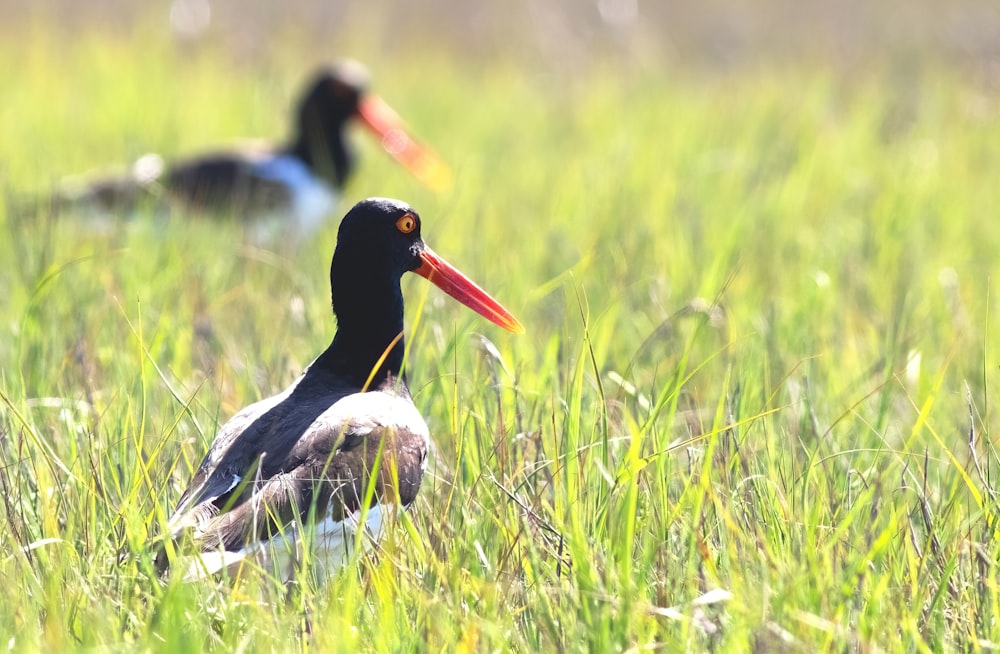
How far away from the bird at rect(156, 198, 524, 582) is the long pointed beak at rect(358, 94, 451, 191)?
138 inches

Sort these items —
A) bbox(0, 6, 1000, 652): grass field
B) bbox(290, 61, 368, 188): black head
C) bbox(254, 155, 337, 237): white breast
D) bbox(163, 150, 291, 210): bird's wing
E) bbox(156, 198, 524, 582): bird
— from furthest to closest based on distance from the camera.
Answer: bbox(290, 61, 368, 188): black head
bbox(254, 155, 337, 237): white breast
bbox(163, 150, 291, 210): bird's wing
bbox(156, 198, 524, 582): bird
bbox(0, 6, 1000, 652): grass field

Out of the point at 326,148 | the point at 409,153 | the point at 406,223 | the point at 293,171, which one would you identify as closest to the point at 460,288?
the point at 406,223

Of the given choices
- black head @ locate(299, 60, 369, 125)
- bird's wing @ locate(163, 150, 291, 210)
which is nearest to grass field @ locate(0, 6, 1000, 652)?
bird's wing @ locate(163, 150, 291, 210)

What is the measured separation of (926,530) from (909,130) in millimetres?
5981

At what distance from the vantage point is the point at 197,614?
7.52ft

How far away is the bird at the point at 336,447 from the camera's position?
103 inches

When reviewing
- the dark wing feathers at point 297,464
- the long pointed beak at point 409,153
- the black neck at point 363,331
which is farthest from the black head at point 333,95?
the dark wing feathers at point 297,464

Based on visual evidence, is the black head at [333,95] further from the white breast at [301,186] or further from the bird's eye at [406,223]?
the bird's eye at [406,223]

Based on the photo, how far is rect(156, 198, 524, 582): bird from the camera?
103 inches

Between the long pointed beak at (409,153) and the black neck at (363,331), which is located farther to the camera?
the long pointed beak at (409,153)

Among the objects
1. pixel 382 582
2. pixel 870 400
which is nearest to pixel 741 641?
pixel 382 582

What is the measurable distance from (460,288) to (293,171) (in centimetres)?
411

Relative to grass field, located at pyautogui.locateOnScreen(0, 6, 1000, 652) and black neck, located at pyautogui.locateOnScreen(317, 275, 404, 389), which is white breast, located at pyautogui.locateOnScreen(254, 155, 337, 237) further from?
black neck, located at pyautogui.locateOnScreen(317, 275, 404, 389)

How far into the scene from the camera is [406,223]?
11.3 ft
